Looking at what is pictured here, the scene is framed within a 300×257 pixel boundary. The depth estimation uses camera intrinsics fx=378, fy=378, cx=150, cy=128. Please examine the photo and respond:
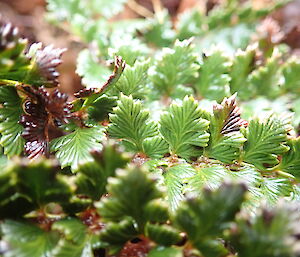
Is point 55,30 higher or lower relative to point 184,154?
higher

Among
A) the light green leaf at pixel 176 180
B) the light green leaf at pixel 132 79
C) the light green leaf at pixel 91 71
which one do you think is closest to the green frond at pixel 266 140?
the light green leaf at pixel 176 180

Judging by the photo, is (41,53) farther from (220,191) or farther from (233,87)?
(233,87)

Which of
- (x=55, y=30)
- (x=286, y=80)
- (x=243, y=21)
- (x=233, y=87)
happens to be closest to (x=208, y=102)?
(x=233, y=87)

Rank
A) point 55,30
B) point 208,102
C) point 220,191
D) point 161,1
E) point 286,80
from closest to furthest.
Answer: point 220,191
point 208,102
point 286,80
point 55,30
point 161,1

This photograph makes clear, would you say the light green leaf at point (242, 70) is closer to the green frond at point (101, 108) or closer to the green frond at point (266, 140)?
the green frond at point (266, 140)

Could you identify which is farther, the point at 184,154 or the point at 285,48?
the point at 285,48

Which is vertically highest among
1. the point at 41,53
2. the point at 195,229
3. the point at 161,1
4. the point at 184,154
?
the point at 161,1

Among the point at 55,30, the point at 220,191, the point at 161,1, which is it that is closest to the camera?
the point at 220,191

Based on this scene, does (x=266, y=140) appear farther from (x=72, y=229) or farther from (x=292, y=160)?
(x=72, y=229)
